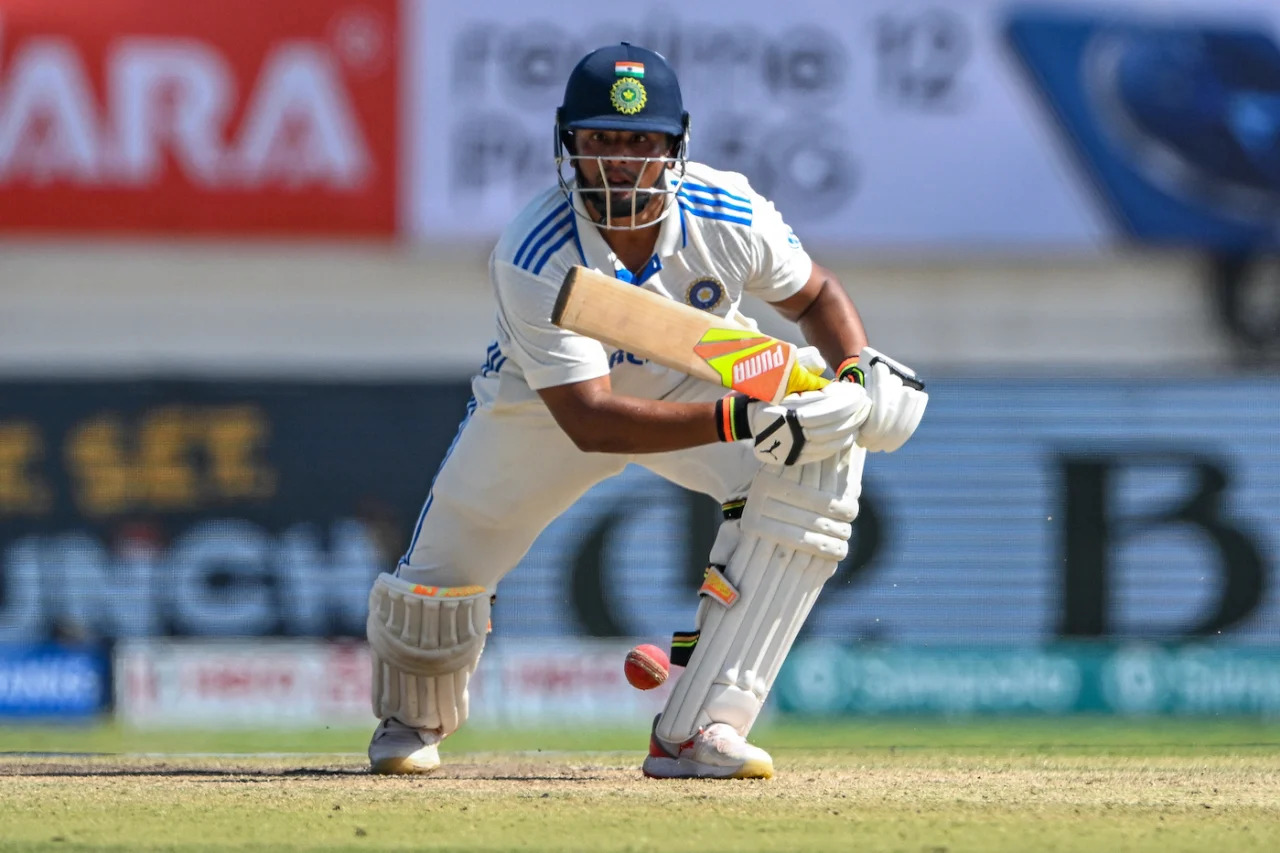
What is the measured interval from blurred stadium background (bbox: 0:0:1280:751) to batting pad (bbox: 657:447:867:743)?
3.24m

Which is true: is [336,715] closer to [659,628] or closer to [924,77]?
[659,628]

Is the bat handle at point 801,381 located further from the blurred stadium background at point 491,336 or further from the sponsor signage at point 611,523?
the sponsor signage at point 611,523

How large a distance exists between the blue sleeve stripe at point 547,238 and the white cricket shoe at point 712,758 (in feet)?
3.10

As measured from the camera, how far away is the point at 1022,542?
8.34m

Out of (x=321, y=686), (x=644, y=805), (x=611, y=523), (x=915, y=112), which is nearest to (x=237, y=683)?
(x=321, y=686)

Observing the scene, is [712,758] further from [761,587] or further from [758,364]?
[758,364]

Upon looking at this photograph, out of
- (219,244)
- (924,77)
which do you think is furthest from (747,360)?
(219,244)

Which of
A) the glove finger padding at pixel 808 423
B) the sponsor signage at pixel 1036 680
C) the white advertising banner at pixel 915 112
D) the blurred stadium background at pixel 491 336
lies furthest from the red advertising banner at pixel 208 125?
the glove finger padding at pixel 808 423

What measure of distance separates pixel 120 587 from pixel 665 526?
79.9 inches

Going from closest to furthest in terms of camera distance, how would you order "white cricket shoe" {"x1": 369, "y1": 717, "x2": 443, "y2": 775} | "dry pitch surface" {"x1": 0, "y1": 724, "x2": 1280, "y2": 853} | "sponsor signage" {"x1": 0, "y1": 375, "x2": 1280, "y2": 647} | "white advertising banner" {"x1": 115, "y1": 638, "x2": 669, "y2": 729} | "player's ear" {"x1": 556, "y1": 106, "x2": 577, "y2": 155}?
1. "dry pitch surface" {"x1": 0, "y1": 724, "x2": 1280, "y2": 853}
2. "player's ear" {"x1": 556, "y1": 106, "x2": 577, "y2": 155}
3. "white cricket shoe" {"x1": 369, "y1": 717, "x2": 443, "y2": 775}
4. "white advertising banner" {"x1": 115, "y1": 638, "x2": 669, "y2": 729}
5. "sponsor signage" {"x1": 0, "y1": 375, "x2": 1280, "y2": 647}

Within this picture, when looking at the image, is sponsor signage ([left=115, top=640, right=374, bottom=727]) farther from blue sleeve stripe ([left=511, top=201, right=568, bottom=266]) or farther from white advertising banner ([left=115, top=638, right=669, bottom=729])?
blue sleeve stripe ([left=511, top=201, right=568, bottom=266])

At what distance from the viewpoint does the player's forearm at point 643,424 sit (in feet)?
13.1

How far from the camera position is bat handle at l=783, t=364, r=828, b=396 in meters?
4.05

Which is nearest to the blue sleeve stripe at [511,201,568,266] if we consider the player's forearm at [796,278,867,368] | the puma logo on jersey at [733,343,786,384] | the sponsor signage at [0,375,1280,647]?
the puma logo on jersey at [733,343,786,384]
